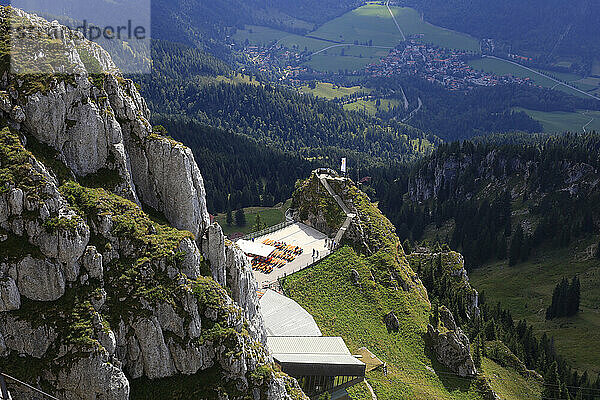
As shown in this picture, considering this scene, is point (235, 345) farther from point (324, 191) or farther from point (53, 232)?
point (324, 191)

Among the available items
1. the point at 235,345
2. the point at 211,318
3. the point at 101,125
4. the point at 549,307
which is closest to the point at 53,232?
the point at 101,125

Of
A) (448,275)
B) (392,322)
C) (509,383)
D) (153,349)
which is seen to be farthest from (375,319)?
(153,349)

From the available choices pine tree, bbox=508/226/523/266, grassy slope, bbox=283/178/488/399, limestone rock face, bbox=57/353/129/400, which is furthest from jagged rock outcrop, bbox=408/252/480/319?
limestone rock face, bbox=57/353/129/400

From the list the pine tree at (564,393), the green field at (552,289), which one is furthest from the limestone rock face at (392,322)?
the green field at (552,289)

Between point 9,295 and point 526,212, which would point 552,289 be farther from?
point 9,295

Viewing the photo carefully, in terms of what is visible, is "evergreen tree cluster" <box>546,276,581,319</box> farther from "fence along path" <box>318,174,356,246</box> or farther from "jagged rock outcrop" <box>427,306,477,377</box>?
"fence along path" <box>318,174,356,246</box>

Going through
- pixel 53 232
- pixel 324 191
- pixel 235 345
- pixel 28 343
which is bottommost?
Answer: pixel 324 191
